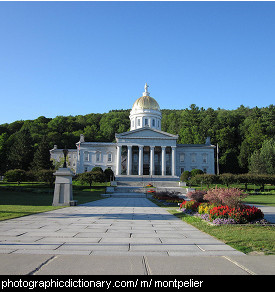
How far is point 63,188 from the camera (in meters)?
21.6

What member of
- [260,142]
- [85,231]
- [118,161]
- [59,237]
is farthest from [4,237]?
[260,142]

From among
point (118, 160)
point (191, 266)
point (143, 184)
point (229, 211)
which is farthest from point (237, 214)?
point (118, 160)

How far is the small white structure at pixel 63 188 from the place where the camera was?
21.0 metres

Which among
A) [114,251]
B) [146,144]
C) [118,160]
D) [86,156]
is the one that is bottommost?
[114,251]

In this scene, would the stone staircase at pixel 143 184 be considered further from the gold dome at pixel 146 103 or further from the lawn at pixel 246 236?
the lawn at pixel 246 236

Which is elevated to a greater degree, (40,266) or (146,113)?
(146,113)

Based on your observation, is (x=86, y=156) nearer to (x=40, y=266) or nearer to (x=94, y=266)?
(x=40, y=266)

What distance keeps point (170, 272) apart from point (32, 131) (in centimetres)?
10556

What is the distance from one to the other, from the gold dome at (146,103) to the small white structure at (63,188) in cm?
5687

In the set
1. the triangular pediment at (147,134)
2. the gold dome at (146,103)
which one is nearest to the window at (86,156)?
the triangular pediment at (147,134)

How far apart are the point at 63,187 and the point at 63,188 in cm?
11

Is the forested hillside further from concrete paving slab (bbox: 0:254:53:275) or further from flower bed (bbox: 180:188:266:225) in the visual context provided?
concrete paving slab (bbox: 0:254:53:275)

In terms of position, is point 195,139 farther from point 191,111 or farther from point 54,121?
point 54,121

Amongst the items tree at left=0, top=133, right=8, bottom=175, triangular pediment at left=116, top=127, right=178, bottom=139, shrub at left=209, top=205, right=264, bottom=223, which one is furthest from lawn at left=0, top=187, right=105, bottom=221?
tree at left=0, top=133, right=8, bottom=175
